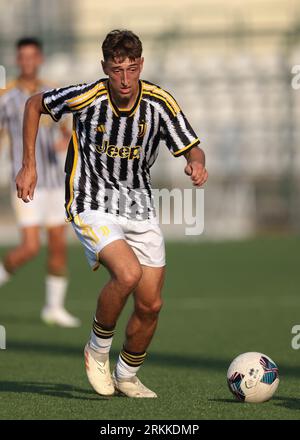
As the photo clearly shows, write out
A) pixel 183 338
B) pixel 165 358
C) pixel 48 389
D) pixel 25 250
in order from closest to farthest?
pixel 48 389, pixel 165 358, pixel 183 338, pixel 25 250

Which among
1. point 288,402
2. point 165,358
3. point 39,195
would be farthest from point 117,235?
point 39,195

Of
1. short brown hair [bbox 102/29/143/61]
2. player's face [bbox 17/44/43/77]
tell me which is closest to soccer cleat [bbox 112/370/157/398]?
short brown hair [bbox 102/29/143/61]

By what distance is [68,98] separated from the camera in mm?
6785

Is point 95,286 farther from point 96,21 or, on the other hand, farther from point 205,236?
point 96,21

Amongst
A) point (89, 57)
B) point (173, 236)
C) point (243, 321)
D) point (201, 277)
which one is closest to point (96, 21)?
point (89, 57)

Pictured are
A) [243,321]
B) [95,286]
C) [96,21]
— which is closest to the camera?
[243,321]

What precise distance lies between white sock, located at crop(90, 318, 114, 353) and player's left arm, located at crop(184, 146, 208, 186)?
0.97m

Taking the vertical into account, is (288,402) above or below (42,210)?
below

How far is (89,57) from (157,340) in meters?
15.2

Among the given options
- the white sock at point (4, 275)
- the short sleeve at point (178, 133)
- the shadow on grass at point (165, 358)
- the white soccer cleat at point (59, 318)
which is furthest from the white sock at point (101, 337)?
the white sock at point (4, 275)

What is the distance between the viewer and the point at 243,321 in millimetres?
11836

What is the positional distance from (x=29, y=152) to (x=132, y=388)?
1463 millimetres

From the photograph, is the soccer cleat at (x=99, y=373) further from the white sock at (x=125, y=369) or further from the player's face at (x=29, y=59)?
the player's face at (x=29, y=59)

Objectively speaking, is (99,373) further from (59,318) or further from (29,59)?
(29,59)
